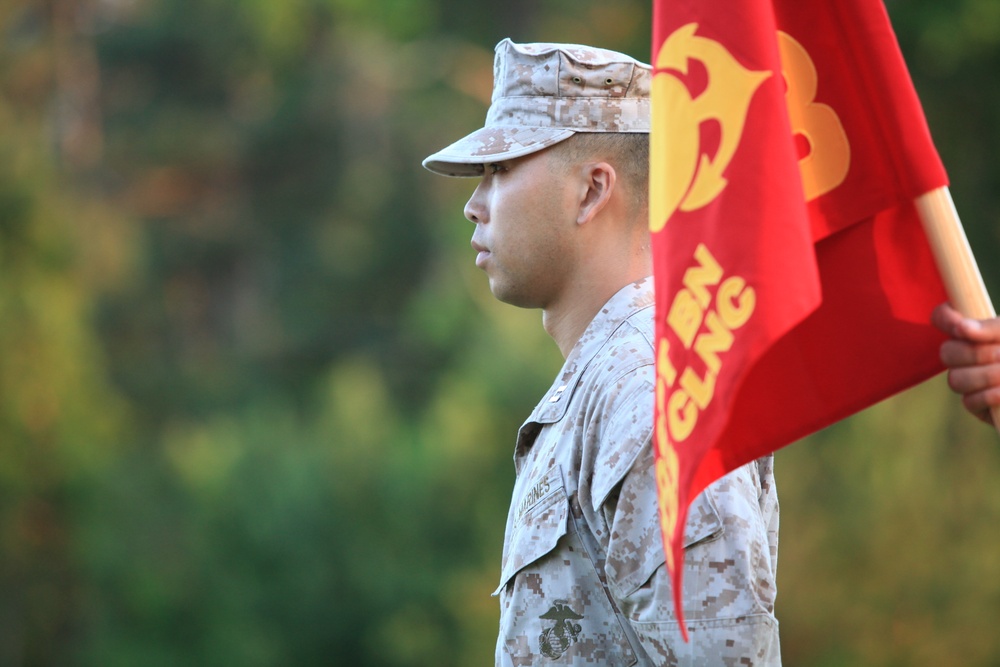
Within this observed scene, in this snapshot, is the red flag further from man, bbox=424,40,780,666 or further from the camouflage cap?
the camouflage cap

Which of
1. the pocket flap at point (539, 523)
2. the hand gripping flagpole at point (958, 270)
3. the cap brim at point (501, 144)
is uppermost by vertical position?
the cap brim at point (501, 144)

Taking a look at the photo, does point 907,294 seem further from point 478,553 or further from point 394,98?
point 394,98

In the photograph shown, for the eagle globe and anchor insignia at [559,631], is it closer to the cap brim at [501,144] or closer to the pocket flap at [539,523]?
the pocket flap at [539,523]

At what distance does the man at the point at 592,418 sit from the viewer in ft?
6.44

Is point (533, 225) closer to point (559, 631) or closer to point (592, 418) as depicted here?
point (592, 418)

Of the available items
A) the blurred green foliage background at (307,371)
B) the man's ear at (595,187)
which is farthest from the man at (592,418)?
the blurred green foliage background at (307,371)

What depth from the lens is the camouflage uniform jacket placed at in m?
1.94

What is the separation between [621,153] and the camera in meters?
2.53

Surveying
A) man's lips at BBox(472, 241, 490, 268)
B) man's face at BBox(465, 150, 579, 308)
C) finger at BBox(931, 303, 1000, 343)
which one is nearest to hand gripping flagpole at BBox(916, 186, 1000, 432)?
finger at BBox(931, 303, 1000, 343)

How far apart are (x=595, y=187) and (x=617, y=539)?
0.75 metres

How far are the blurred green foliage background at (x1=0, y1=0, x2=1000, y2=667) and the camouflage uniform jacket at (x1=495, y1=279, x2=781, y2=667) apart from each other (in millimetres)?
4991

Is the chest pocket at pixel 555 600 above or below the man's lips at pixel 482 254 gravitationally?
below

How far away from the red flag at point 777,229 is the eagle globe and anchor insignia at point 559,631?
0.45 meters

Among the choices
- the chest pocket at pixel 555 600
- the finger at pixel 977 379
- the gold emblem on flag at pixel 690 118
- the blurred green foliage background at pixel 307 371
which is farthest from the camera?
the blurred green foliage background at pixel 307 371
